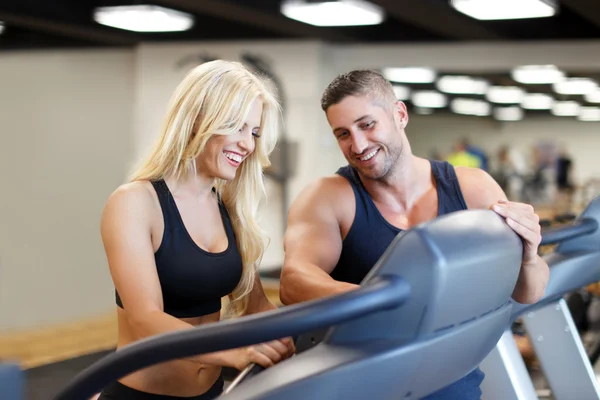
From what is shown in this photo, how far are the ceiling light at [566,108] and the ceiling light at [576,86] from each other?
3.44 m

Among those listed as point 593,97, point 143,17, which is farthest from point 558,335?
point 593,97

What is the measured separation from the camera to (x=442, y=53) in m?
8.29

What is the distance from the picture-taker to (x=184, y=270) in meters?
1.54

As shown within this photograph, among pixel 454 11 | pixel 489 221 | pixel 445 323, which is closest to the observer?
pixel 445 323

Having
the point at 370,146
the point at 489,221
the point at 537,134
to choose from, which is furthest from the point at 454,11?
the point at 537,134

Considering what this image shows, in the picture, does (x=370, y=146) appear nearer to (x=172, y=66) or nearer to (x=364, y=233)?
(x=364, y=233)

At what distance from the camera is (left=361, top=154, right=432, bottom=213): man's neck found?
185 cm

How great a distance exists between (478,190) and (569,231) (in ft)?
0.74

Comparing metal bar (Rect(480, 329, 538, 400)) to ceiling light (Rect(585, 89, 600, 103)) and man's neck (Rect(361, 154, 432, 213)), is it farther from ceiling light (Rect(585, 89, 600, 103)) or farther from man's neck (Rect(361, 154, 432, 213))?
ceiling light (Rect(585, 89, 600, 103))

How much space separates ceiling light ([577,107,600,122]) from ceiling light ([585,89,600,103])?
95.0 inches

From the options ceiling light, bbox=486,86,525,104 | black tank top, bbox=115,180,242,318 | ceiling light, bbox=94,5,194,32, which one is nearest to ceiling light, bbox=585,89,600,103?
ceiling light, bbox=486,86,525,104

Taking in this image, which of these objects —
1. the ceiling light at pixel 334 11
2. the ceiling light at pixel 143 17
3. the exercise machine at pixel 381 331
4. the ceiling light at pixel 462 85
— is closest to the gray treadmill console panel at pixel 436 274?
the exercise machine at pixel 381 331

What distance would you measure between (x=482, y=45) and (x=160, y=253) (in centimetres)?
721

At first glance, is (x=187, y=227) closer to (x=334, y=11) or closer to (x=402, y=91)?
(x=334, y=11)
